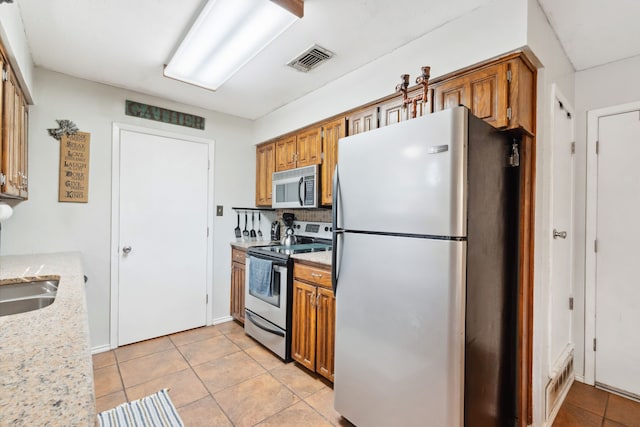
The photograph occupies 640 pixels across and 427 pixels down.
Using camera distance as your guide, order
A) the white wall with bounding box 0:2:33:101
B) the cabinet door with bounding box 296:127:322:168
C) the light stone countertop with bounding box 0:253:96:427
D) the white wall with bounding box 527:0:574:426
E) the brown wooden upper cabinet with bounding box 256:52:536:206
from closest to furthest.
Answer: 1. the light stone countertop with bounding box 0:253:96:427
2. the white wall with bounding box 0:2:33:101
3. the brown wooden upper cabinet with bounding box 256:52:536:206
4. the white wall with bounding box 527:0:574:426
5. the cabinet door with bounding box 296:127:322:168

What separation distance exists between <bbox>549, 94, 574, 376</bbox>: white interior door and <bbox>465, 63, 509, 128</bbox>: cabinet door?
0.54 metres

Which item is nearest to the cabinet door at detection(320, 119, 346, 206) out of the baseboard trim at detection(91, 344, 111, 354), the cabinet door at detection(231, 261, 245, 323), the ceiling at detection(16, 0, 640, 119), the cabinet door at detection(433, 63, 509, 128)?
the ceiling at detection(16, 0, 640, 119)

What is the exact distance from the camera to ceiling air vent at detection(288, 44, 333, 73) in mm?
2121

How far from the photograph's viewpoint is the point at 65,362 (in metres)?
0.71

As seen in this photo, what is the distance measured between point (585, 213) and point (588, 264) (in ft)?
1.27

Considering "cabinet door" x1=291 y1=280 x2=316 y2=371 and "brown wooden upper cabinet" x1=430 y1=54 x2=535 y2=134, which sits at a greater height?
"brown wooden upper cabinet" x1=430 y1=54 x2=535 y2=134

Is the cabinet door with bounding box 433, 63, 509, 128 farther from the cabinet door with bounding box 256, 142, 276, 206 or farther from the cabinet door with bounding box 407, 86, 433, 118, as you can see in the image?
the cabinet door with bounding box 256, 142, 276, 206

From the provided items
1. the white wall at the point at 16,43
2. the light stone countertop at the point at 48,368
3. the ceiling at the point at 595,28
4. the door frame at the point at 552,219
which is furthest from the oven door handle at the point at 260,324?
the ceiling at the point at 595,28

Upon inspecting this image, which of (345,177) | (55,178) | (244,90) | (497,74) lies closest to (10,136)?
(55,178)

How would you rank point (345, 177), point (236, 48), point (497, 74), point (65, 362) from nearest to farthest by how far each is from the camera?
1. point (65, 362)
2. point (497, 74)
3. point (345, 177)
4. point (236, 48)

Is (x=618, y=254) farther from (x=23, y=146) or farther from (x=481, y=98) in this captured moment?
(x=23, y=146)

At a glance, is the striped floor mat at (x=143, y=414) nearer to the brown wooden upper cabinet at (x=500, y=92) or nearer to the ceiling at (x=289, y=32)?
the ceiling at (x=289, y=32)

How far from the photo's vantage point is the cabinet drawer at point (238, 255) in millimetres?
→ 3295

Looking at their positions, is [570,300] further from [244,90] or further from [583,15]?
[244,90]
